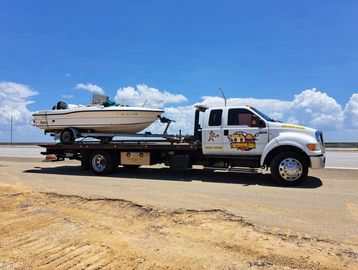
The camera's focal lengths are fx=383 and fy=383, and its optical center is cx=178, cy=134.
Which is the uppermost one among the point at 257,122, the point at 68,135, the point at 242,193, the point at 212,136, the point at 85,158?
the point at 257,122

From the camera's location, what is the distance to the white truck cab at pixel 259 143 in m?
10.6

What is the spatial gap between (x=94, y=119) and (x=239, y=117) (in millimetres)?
6095

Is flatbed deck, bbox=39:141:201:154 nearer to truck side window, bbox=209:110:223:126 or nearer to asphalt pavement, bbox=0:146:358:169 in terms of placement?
truck side window, bbox=209:110:223:126

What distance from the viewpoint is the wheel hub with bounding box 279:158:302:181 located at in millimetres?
10555

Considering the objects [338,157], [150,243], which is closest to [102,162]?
[150,243]

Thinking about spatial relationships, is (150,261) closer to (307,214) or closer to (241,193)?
(307,214)

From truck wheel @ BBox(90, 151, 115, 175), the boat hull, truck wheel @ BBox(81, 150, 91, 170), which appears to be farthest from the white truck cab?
truck wheel @ BBox(81, 150, 91, 170)

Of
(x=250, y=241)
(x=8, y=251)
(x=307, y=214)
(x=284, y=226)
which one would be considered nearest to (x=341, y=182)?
(x=307, y=214)

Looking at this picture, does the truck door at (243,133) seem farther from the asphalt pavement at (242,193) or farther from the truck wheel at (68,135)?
the truck wheel at (68,135)

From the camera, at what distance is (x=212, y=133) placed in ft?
39.0

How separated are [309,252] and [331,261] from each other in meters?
0.34

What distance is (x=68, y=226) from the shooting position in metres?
6.31

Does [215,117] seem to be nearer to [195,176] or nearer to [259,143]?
[259,143]

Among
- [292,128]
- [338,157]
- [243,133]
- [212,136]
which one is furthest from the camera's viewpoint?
[338,157]
